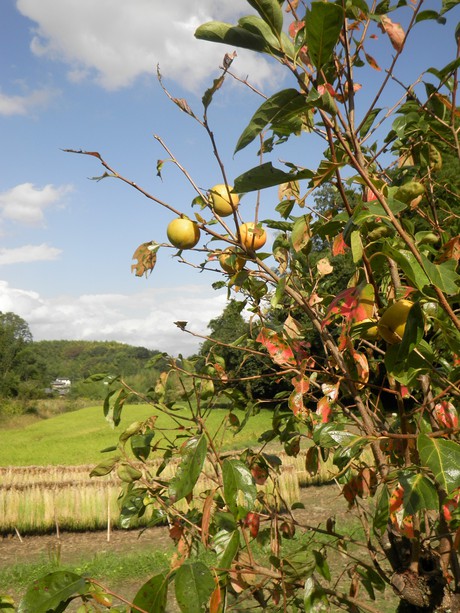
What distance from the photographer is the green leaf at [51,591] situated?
631 millimetres

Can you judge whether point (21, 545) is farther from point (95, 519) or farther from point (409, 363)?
point (409, 363)

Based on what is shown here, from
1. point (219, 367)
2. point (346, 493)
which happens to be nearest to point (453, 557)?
point (346, 493)

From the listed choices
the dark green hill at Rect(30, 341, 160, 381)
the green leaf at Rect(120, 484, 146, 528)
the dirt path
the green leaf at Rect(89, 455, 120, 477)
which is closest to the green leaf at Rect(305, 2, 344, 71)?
the green leaf at Rect(89, 455, 120, 477)

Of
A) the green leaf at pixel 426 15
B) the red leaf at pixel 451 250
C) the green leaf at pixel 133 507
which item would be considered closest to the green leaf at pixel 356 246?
the red leaf at pixel 451 250

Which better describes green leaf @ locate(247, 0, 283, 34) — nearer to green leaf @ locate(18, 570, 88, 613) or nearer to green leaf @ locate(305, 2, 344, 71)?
green leaf @ locate(305, 2, 344, 71)

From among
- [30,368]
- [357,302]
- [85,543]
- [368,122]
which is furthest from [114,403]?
[30,368]

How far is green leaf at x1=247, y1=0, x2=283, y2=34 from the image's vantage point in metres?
0.62

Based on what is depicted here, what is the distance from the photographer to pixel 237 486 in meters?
0.82

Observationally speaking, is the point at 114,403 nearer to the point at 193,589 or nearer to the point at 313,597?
the point at 313,597

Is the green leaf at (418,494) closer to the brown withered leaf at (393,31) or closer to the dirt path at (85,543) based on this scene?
the brown withered leaf at (393,31)

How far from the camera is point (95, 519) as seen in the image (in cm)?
816

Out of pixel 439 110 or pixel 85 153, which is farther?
pixel 439 110

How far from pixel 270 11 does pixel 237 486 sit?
700 millimetres

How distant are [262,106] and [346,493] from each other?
120 cm
